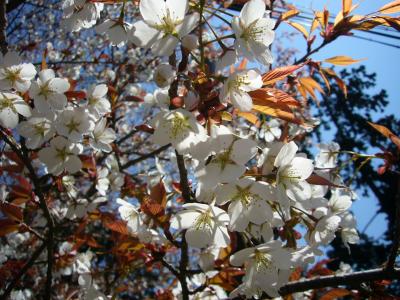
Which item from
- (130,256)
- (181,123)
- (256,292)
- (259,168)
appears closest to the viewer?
(181,123)

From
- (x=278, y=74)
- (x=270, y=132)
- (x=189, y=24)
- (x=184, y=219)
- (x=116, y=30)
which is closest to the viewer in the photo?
(x=189, y=24)

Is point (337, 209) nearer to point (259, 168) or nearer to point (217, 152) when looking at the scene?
point (259, 168)

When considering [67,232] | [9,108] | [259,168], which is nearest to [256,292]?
[259,168]

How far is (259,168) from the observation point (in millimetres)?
1044

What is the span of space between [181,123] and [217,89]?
152mm

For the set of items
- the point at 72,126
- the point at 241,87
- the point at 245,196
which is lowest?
the point at 245,196

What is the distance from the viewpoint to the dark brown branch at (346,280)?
1.35 metres

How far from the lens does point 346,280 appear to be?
4.59 feet

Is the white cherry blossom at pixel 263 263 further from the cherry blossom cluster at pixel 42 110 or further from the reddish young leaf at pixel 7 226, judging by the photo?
the reddish young leaf at pixel 7 226

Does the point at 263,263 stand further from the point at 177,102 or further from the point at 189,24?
the point at 189,24

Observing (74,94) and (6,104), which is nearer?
(6,104)

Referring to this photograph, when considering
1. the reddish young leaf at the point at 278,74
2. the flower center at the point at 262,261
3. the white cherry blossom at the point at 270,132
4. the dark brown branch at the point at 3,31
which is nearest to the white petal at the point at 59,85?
the dark brown branch at the point at 3,31

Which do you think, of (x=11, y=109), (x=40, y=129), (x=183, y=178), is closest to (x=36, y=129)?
(x=40, y=129)

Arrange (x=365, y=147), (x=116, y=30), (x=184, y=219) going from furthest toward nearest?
1. (x=365, y=147)
2. (x=116, y=30)
3. (x=184, y=219)
